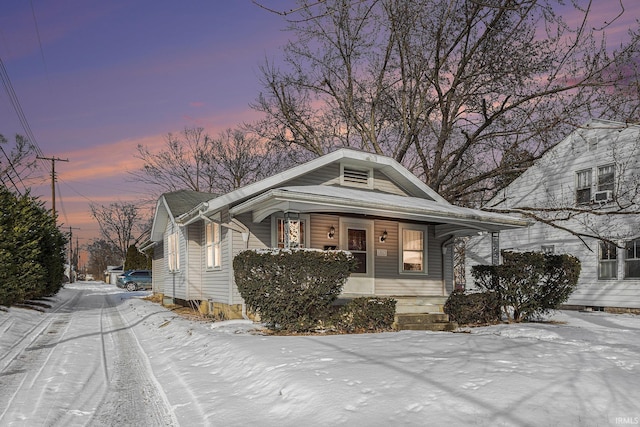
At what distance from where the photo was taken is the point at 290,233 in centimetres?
1148

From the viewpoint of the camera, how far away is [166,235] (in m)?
21.9

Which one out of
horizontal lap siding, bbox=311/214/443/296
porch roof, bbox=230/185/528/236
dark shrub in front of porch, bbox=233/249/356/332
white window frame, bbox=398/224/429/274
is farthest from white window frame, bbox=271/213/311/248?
white window frame, bbox=398/224/429/274

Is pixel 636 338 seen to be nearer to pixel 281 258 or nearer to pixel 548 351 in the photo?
pixel 548 351

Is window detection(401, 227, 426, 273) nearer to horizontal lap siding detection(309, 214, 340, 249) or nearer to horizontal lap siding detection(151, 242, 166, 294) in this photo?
horizontal lap siding detection(309, 214, 340, 249)

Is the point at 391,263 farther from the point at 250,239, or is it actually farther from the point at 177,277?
the point at 177,277

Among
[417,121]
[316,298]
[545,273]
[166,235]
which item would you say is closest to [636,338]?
[545,273]

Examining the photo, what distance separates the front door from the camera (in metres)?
14.2

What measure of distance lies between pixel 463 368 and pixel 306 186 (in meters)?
8.20

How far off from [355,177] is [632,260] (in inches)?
445

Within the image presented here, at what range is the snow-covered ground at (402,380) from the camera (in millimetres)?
4707

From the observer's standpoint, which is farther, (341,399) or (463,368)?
(463,368)

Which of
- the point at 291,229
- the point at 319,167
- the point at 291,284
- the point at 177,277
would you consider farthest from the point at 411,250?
the point at 177,277

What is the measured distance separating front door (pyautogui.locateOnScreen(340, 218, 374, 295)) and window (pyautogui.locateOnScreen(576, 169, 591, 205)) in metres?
10.7

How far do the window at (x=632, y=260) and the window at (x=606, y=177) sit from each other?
92.0 inches
